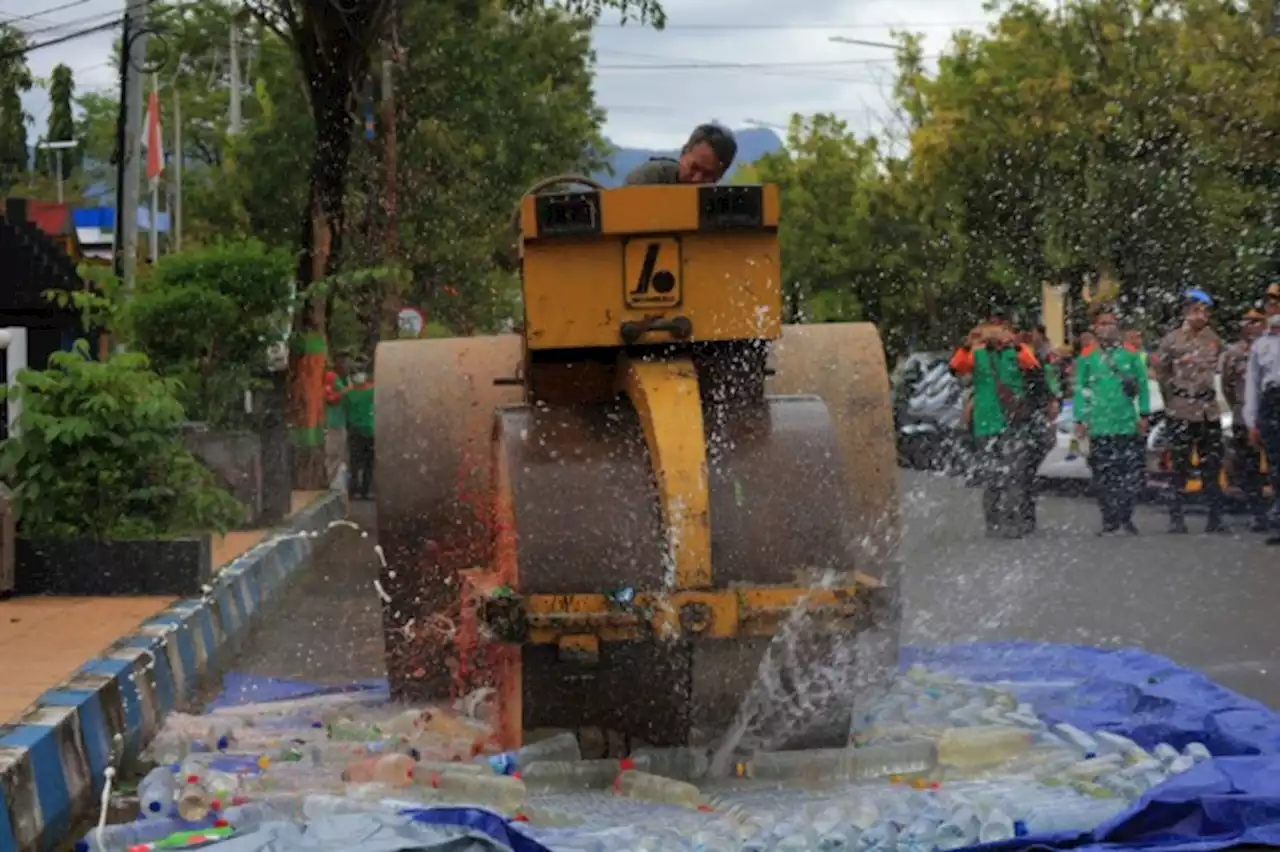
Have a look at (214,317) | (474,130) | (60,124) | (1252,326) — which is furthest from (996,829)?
(60,124)

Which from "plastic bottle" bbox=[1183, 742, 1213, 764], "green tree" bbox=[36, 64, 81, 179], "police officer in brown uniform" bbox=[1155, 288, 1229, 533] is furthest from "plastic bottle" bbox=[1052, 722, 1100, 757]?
"green tree" bbox=[36, 64, 81, 179]

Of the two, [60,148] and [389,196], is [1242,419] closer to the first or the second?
[389,196]

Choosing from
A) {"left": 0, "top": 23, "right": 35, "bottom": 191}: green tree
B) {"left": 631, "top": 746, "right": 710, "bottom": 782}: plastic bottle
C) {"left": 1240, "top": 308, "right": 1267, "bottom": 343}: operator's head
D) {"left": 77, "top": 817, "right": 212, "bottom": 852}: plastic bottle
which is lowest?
{"left": 77, "top": 817, "right": 212, "bottom": 852}: plastic bottle

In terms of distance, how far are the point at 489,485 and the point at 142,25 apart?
15.7m

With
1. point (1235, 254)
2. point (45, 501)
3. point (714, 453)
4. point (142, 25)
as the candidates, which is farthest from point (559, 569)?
point (1235, 254)

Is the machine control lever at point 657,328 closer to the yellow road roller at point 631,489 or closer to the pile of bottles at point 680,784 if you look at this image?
the yellow road roller at point 631,489

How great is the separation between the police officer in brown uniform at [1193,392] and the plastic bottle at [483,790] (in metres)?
12.1

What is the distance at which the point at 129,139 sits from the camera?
862 inches

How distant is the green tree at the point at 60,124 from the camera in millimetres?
77188

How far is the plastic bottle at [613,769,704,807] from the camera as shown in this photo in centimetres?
682

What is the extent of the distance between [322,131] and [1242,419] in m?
10.1

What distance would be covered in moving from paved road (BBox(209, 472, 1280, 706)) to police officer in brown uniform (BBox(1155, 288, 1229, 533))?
664 millimetres

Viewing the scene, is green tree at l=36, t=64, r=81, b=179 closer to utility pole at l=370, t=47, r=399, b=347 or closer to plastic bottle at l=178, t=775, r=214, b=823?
utility pole at l=370, t=47, r=399, b=347

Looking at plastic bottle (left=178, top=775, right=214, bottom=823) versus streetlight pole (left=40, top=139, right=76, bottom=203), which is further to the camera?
streetlight pole (left=40, top=139, right=76, bottom=203)
